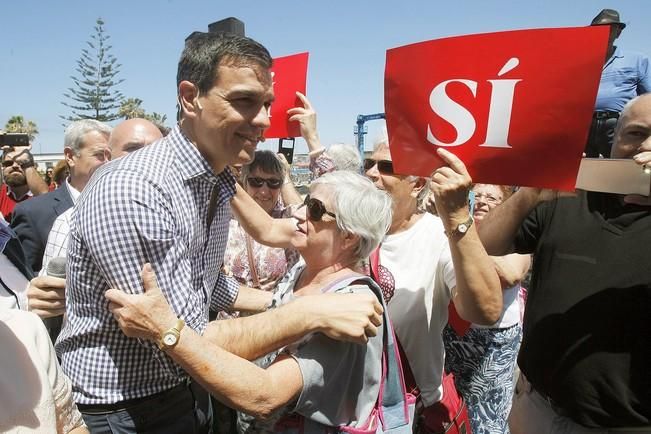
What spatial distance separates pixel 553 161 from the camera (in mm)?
1713

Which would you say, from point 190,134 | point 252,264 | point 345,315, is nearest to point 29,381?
point 345,315

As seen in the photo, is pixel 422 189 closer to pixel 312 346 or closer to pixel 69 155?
pixel 312 346

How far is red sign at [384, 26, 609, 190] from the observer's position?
1.62m

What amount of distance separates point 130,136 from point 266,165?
1001 millimetres

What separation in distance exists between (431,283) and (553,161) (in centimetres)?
87

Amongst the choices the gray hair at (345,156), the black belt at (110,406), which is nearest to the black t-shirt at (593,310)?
the black belt at (110,406)

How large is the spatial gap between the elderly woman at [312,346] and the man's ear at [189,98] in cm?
58

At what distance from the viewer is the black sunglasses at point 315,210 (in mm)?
1966

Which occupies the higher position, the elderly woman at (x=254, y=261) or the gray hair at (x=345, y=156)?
the gray hair at (x=345, y=156)

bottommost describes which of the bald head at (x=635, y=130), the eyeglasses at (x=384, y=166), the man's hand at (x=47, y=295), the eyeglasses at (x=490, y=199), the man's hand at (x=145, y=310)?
the man's hand at (x=47, y=295)

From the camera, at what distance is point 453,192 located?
174 cm

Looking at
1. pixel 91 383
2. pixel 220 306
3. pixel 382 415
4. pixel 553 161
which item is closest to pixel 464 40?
pixel 553 161

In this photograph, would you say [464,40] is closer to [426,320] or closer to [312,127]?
[426,320]

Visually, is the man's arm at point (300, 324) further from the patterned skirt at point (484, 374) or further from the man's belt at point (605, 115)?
the man's belt at point (605, 115)
